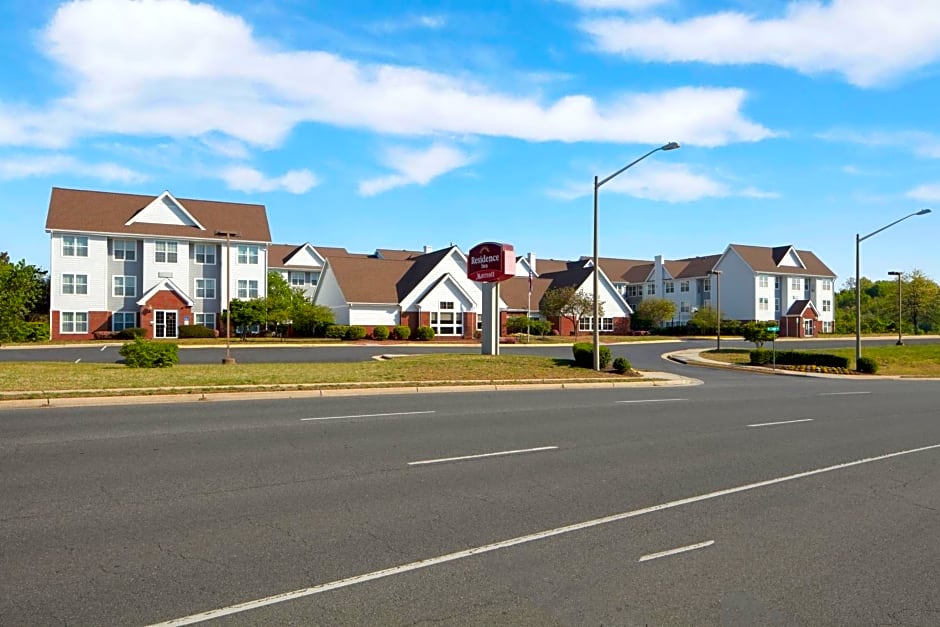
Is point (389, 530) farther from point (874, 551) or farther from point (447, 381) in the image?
point (447, 381)

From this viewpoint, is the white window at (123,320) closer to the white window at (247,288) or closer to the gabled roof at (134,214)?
the gabled roof at (134,214)

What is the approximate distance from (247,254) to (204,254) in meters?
3.18

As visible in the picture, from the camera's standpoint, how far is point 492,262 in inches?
1171

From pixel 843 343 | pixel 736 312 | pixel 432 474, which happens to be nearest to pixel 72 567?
pixel 432 474

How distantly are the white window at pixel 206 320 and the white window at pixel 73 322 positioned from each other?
7547mm

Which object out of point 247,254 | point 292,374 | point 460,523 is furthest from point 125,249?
point 460,523

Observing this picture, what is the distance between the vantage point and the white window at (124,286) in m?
52.2

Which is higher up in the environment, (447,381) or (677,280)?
(677,280)

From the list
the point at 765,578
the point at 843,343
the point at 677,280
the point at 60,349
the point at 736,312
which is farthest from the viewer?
the point at 677,280

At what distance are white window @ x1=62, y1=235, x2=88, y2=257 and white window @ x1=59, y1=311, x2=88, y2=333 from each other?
13.7ft

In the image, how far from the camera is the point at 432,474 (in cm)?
899

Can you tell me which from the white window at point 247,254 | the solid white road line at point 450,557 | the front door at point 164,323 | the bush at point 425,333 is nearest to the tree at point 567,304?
the bush at point 425,333

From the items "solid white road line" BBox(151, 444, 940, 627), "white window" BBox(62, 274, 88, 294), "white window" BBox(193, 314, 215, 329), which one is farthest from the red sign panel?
"white window" BBox(62, 274, 88, 294)

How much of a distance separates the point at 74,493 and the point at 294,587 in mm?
3980
